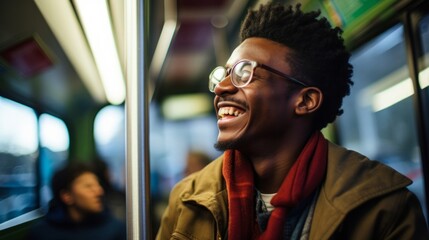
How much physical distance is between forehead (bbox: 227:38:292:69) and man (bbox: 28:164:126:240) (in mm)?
912

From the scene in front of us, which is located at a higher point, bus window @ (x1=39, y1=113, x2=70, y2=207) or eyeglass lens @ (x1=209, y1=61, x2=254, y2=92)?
eyeglass lens @ (x1=209, y1=61, x2=254, y2=92)

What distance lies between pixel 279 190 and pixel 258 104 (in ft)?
0.86

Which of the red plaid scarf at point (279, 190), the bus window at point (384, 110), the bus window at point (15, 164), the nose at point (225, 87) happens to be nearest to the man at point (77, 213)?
the bus window at point (15, 164)

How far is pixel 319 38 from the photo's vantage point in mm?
1182

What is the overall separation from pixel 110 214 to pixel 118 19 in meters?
0.90

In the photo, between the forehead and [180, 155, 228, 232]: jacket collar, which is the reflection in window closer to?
[180, 155, 228, 232]: jacket collar

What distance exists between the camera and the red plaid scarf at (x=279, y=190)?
1071mm

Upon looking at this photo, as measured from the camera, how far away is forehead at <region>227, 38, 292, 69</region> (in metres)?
1.14

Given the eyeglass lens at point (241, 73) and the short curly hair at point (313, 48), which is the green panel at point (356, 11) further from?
the eyeglass lens at point (241, 73)

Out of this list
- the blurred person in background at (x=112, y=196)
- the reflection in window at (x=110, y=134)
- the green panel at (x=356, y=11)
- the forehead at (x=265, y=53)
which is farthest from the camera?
the reflection in window at (x=110, y=134)

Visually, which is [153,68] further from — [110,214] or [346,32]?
[346,32]

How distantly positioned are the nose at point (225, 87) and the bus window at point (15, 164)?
0.97 metres

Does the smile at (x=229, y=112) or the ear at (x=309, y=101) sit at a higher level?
the ear at (x=309, y=101)

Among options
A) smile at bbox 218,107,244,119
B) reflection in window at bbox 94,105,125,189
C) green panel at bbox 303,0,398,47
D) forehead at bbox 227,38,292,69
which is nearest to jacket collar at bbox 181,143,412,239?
smile at bbox 218,107,244,119
